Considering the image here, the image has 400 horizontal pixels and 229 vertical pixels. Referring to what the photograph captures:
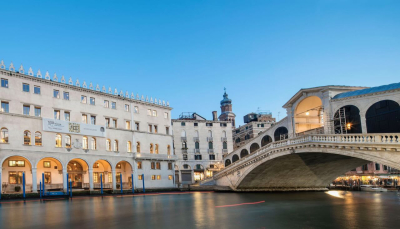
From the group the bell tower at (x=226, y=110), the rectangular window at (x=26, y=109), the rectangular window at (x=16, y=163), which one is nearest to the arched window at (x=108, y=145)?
Answer: the rectangular window at (x=16, y=163)

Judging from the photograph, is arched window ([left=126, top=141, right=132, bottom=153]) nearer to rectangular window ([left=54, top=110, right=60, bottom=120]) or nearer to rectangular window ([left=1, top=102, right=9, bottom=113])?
rectangular window ([left=54, top=110, right=60, bottom=120])

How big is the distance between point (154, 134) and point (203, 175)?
17195 mm

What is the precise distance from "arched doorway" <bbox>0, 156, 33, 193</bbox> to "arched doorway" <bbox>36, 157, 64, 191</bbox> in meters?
1.33

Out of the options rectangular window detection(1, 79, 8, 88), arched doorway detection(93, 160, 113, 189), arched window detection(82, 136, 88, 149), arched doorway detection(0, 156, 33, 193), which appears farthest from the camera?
arched doorway detection(93, 160, 113, 189)

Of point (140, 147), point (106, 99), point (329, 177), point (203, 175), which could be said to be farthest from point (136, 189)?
point (329, 177)

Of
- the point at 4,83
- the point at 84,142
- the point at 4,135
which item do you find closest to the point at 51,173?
the point at 84,142

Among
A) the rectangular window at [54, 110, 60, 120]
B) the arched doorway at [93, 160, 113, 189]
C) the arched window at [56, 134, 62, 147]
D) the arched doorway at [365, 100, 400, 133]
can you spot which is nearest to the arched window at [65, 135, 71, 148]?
the arched window at [56, 134, 62, 147]

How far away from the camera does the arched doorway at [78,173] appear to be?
5044 centimetres

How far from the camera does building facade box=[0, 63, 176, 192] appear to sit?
4225 centimetres

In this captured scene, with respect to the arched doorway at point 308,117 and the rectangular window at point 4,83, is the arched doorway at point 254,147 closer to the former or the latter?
the arched doorway at point 308,117

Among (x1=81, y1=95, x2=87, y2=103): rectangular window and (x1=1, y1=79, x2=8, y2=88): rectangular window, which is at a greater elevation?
(x1=1, y1=79, x2=8, y2=88): rectangular window

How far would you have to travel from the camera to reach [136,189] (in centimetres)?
5356

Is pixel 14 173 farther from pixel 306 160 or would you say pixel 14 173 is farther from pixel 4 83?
pixel 306 160

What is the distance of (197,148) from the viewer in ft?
236
